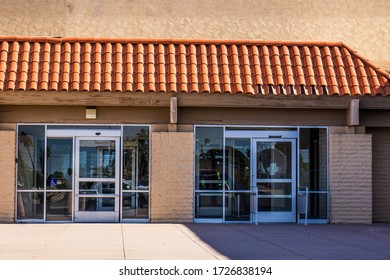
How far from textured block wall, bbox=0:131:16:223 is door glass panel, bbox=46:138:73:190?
942 millimetres

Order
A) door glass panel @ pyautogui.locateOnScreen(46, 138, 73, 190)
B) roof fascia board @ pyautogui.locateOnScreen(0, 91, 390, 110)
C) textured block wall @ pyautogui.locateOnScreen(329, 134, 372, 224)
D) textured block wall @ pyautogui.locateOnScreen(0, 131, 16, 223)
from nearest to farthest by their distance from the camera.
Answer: roof fascia board @ pyautogui.locateOnScreen(0, 91, 390, 110)
textured block wall @ pyautogui.locateOnScreen(0, 131, 16, 223)
door glass panel @ pyautogui.locateOnScreen(46, 138, 73, 190)
textured block wall @ pyautogui.locateOnScreen(329, 134, 372, 224)

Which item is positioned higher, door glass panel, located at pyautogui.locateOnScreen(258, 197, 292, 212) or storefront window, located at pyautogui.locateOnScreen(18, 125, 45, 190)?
storefront window, located at pyautogui.locateOnScreen(18, 125, 45, 190)

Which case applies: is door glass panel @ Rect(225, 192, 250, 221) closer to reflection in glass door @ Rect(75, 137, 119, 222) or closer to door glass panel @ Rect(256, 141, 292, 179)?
door glass panel @ Rect(256, 141, 292, 179)

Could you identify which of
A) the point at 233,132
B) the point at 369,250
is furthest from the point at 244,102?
the point at 369,250

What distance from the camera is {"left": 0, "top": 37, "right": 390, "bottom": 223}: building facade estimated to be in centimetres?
1950

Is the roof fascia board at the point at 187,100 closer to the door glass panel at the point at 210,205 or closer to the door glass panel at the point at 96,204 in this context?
the door glass panel at the point at 210,205

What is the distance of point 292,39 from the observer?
23.4 meters

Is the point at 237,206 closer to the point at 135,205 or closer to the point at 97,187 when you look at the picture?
the point at 135,205

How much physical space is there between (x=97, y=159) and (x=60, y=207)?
162 cm

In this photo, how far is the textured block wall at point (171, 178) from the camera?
19688 mm

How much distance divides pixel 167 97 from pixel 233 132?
214 centimetres

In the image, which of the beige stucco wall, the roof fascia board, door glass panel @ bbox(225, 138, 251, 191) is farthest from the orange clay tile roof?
the beige stucco wall

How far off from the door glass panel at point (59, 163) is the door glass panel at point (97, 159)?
321mm

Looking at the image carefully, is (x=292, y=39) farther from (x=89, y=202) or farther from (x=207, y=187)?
(x=89, y=202)
